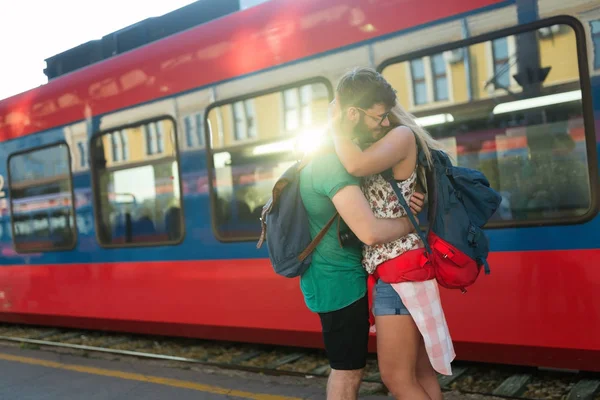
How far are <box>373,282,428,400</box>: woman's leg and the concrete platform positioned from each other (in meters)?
1.76

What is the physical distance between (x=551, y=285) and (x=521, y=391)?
0.67 metres

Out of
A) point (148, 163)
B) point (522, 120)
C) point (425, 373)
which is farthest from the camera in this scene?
point (148, 163)

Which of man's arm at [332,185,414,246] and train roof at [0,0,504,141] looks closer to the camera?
man's arm at [332,185,414,246]

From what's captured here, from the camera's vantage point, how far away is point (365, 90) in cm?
226

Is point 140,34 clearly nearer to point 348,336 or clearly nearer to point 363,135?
point 363,135

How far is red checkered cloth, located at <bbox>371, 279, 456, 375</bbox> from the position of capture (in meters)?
2.23

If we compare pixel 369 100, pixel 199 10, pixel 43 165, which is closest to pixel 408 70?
pixel 369 100

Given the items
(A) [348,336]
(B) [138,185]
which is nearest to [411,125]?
(A) [348,336]

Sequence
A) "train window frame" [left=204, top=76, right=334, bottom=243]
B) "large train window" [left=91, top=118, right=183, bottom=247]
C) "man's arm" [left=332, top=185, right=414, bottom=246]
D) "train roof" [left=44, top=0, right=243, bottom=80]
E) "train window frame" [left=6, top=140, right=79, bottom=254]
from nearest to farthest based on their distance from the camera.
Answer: "man's arm" [left=332, top=185, right=414, bottom=246]
"train window frame" [left=204, top=76, right=334, bottom=243]
"large train window" [left=91, top=118, right=183, bottom=247]
"train roof" [left=44, top=0, right=243, bottom=80]
"train window frame" [left=6, top=140, right=79, bottom=254]

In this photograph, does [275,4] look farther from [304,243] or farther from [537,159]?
[304,243]

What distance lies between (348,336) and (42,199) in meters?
5.23

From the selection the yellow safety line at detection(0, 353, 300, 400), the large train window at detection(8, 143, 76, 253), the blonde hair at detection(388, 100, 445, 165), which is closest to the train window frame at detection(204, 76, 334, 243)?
the yellow safety line at detection(0, 353, 300, 400)

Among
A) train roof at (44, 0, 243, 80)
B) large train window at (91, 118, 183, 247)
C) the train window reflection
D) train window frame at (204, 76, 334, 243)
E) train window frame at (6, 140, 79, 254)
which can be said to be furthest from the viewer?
train window frame at (6, 140, 79, 254)

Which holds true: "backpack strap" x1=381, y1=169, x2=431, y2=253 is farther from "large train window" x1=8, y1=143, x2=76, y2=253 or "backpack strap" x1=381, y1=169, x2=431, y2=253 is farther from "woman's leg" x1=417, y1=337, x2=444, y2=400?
"large train window" x1=8, y1=143, x2=76, y2=253
